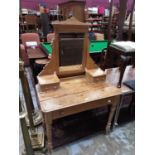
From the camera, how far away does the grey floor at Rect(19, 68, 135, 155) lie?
1605mm

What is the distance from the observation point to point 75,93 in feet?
4.78

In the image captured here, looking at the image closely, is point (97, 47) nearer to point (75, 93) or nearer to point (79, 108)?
point (75, 93)

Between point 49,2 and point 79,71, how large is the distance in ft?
18.8

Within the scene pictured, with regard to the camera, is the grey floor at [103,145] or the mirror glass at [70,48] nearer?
the mirror glass at [70,48]

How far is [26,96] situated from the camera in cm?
136

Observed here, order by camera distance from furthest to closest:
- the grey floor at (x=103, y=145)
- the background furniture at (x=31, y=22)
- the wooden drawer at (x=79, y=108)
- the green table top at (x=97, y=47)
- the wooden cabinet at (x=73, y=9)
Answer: the background furniture at (x=31, y=22) → the green table top at (x=97, y=47) → the wooden cabinet at (x=73, y=9) → the grey floor at (x=103, y=145) → the wooden drawer at (x=79, y=108)

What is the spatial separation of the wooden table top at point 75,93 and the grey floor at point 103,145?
2.05 feet

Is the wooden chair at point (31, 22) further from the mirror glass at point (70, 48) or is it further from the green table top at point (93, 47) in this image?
the mirror glass at point (70, 48)

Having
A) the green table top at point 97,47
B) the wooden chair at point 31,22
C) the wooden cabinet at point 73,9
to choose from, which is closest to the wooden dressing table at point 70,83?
the wooden cabinet at point 73,9

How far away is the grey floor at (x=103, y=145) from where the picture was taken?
5.27 feet

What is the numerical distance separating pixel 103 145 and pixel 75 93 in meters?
0.77
